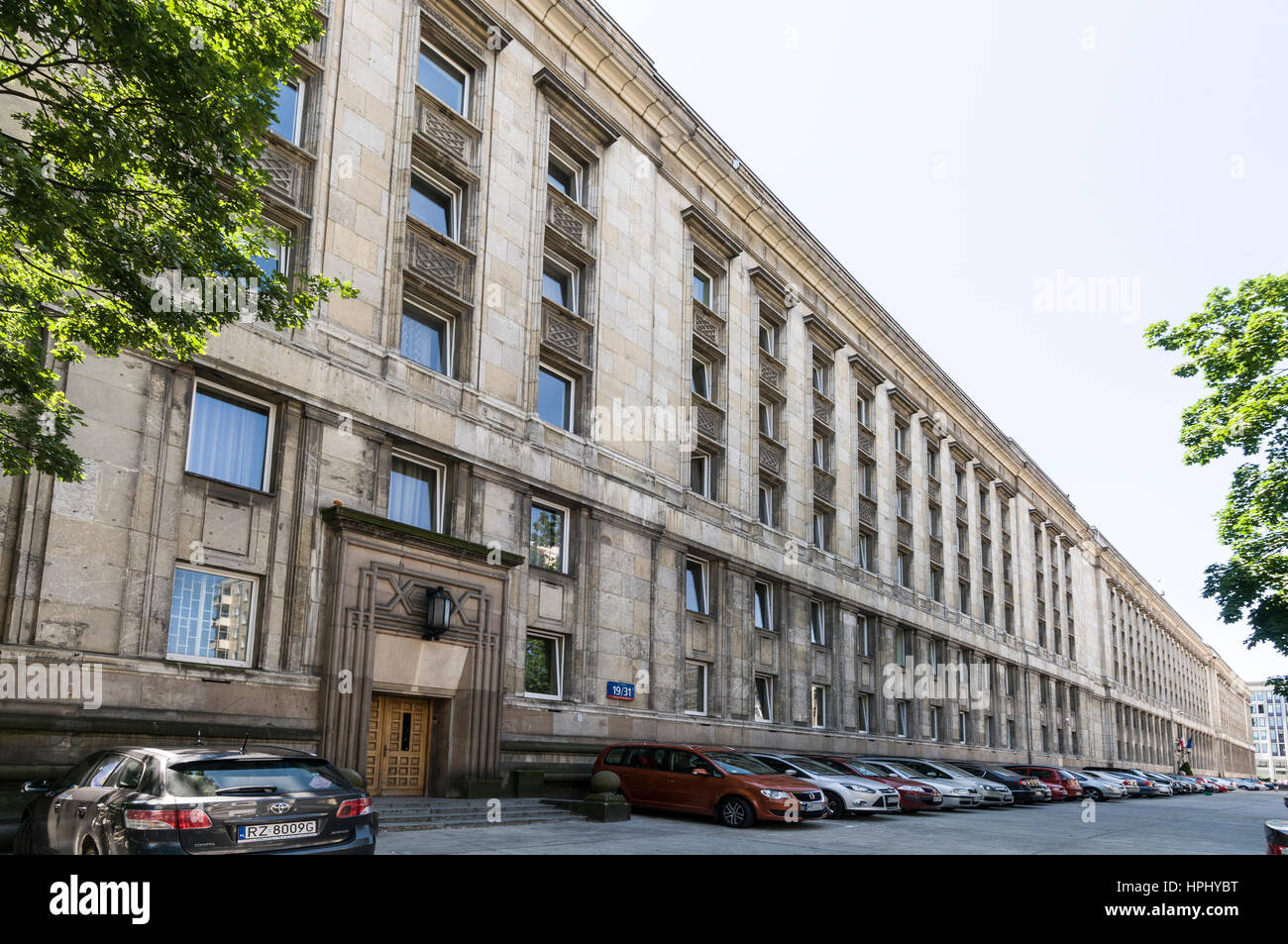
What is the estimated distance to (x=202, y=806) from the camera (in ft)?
27.8

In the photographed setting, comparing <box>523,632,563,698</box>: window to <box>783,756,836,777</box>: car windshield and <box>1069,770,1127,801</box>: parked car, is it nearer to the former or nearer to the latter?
<box>783,756,836,777</box>: car windshield

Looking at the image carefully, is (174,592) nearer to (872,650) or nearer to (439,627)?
(439,627)

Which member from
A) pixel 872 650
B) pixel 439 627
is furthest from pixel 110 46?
pixel 872 650

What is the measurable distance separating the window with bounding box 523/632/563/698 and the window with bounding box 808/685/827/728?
43.3 ft

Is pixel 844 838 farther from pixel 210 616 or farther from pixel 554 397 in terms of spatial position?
pixel 554 397

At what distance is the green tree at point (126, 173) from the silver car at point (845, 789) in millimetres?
15170

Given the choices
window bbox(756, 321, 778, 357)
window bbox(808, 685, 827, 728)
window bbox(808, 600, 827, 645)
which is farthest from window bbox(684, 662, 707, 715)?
window bbox(756, 321, 778, 357)

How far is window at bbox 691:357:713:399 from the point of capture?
31578 mm

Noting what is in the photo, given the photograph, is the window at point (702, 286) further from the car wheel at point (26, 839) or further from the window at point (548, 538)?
the car wheel at point (26, 839)

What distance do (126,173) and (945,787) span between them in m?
24.5

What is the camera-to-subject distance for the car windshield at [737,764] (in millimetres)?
19797

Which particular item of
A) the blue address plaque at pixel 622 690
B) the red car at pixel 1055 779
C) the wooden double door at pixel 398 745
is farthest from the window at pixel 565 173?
the red car at pixel 1055 779

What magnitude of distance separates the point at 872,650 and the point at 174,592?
28.9m
